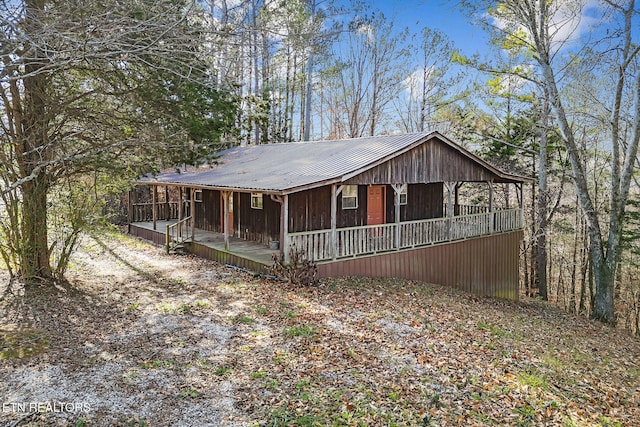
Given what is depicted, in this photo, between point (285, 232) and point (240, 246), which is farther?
point (240, 246)

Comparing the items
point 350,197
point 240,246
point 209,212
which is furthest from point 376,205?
point 209,212

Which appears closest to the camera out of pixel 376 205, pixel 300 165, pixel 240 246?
pixel 300 165

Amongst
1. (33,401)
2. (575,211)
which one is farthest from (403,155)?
(575,211)

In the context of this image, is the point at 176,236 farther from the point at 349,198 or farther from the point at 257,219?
the point at 349,198

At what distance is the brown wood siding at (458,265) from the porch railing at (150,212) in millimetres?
13070

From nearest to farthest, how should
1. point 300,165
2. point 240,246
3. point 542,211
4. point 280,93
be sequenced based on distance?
point 300,165 < point 240,246 < point 542,211 < point 280,93

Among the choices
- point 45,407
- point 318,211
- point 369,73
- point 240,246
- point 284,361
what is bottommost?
point 284,361

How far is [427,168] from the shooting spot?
14.3m

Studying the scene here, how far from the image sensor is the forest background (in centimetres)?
657

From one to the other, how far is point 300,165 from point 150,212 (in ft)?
37.8

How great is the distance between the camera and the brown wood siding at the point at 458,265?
12758 mm

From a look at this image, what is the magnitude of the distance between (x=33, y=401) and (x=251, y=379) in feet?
8.66

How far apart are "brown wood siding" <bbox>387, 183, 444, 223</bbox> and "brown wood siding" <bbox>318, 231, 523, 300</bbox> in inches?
81.3

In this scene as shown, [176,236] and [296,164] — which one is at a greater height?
[296,164]
